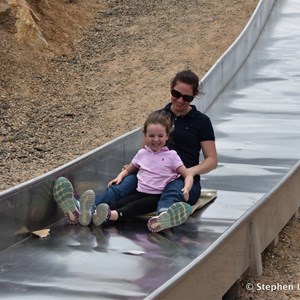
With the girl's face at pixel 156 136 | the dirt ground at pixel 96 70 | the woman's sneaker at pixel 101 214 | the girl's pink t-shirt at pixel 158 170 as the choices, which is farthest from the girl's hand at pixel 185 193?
the dirt ground at pixel 96 70

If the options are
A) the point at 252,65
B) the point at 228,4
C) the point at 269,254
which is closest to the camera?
the point at 269,254

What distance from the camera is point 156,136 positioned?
15.5 ft

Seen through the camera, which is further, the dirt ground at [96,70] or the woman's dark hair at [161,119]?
the dirt ground at [96,70]

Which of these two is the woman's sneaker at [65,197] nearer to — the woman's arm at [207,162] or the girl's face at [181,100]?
the woman's arm at [207,162]

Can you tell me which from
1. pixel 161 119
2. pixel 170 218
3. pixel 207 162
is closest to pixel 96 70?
pixel 207 162

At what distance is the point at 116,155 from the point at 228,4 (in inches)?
345

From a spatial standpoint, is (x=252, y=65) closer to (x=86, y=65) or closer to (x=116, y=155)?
(x=86, y=65)

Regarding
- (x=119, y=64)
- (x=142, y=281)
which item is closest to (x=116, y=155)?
(x=142, y=281)

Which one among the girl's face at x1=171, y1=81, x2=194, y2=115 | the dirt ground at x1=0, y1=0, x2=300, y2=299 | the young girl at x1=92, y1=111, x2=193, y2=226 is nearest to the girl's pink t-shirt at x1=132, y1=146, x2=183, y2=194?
the young girl at x1=92, y1=111, x2=193, y2=226

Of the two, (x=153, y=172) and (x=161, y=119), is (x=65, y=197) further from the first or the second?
(x=161, y=119)

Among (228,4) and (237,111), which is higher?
(228,4)

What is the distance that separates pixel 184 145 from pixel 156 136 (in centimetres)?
30

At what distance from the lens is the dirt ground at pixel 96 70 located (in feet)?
25.9

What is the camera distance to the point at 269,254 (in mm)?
5297
